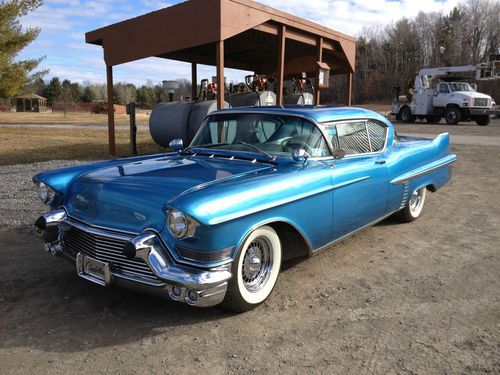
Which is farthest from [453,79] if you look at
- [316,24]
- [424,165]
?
[424,165]

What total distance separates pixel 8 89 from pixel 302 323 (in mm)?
22550

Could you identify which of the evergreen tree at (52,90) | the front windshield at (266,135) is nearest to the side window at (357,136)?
the front windshield at (266,135)

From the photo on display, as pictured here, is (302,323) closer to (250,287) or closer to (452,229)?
(250,287)

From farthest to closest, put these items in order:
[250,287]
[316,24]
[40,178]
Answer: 1. [316,24]
2. [40,178]
3. [250,287]

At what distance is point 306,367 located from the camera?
8.01ft

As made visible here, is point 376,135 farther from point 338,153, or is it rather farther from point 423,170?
point 338,153

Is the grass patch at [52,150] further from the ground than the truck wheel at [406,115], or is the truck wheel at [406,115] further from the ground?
the truck wheel at [406,115]

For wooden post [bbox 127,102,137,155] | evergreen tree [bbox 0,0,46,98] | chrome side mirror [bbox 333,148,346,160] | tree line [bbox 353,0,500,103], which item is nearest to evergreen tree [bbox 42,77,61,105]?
tree line [bbox 353,0,500,103]

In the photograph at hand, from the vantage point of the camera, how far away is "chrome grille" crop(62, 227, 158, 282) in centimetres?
281

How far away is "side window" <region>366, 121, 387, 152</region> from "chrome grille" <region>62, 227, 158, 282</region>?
2.74m

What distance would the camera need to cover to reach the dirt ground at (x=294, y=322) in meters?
2.49

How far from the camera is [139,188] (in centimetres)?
301

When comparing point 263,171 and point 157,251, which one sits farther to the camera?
point 263,171

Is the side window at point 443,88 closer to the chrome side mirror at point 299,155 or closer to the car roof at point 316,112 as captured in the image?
the car roof at point 316,112
